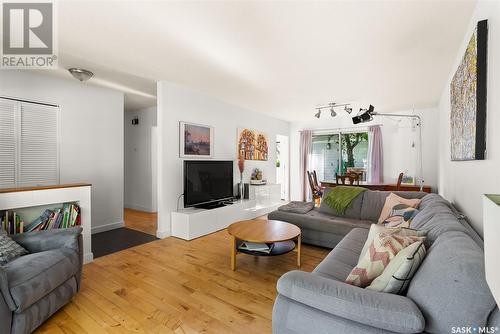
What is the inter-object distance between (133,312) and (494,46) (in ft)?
10.0

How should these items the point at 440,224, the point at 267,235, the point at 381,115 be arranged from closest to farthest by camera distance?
the point at 440,224
the point at 267,235
the point at 381,115

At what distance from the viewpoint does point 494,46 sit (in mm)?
1375

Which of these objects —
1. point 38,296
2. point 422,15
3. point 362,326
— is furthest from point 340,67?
point 38,296

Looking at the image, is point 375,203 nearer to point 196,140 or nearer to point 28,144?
point 196,140

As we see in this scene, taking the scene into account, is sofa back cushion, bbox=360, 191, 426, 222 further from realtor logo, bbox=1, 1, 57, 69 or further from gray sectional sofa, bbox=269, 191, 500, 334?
realtor logo, bbox=1, 1, 57, 69

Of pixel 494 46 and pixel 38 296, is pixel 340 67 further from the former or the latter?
pixel 38 296

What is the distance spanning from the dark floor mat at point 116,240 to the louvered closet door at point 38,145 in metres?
1.09

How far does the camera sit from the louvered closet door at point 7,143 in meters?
3.01

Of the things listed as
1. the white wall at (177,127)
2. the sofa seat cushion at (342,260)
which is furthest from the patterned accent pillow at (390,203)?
the white wall at (177,127)

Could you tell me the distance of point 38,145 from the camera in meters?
3.32

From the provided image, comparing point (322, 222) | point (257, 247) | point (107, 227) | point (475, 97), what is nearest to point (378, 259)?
point (475, 97)

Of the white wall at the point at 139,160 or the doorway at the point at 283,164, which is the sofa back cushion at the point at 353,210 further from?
the white wall at the point at 139,160

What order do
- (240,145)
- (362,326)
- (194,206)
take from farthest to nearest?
(240,145) < (194,206) < (362,326)

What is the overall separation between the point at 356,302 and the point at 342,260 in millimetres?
834
